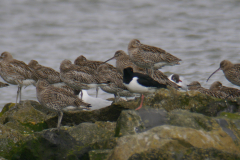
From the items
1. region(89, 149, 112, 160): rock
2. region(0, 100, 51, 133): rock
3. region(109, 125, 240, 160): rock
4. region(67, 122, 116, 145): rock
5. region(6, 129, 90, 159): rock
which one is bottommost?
region(0, 100, 51, 133): rock

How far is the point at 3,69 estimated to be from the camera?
1078cm

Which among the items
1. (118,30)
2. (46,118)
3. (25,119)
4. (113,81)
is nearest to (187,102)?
(113,81)

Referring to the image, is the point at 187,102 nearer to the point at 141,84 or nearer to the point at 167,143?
the point at 141,84

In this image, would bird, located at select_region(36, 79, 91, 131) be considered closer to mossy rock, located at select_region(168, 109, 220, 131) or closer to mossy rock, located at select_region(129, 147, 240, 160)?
mossy rock, located at select_region(168, 109, 220, 131)

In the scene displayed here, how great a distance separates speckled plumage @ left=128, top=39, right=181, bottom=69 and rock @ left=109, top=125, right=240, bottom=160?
556 centimetres

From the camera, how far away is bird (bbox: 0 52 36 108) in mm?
10781

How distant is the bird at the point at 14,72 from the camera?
1078 centimetres

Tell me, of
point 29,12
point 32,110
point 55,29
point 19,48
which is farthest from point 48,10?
point 32,110

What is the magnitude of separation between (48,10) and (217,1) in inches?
539

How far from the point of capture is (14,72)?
10.8 meters

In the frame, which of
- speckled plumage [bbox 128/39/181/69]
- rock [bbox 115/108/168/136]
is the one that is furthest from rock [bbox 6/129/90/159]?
speckled plumage [bbox 128/39/181/69]

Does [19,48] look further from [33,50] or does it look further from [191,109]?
[191,109]

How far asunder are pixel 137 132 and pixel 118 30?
64.9ft

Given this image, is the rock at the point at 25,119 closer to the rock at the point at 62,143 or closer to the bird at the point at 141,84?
the rock at the point at 62,143
